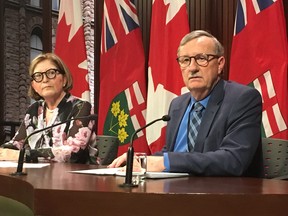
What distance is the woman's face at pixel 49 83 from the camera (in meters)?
3.13

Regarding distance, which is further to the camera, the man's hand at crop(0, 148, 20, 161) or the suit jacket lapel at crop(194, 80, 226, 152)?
the man's hand at crop(0, 148, 20, 161)

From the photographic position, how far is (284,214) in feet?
4.31

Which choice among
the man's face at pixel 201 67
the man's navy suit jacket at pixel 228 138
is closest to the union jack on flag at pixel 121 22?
the man's face at pixel 201 67

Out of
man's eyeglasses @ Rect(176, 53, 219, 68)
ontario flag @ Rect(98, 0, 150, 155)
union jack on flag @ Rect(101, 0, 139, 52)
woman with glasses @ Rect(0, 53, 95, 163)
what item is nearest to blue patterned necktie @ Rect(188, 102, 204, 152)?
man's eyeglasses @ Rect(176, 53, 219, 68)

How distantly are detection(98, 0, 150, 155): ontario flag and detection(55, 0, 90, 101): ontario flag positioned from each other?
308 mm

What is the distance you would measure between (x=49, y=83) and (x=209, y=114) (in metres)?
1.26

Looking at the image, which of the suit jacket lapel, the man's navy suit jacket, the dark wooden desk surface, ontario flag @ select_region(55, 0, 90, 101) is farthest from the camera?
ontario flag @ select_region(55, 0, 90, 101)

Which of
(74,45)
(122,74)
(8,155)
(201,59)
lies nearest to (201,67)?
(201,59)

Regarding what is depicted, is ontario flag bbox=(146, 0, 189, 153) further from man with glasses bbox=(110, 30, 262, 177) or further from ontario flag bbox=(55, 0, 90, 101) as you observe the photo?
man with glasses bbox=(110, 30, 262, 177)

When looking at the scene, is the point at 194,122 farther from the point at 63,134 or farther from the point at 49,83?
the point at 49,83

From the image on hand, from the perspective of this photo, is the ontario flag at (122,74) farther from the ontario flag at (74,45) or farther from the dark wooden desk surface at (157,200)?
the dark wooden desk surface at (157,200)

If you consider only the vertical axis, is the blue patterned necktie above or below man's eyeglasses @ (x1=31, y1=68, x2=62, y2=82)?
→ below

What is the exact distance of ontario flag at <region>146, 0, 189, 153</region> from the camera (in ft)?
12.8

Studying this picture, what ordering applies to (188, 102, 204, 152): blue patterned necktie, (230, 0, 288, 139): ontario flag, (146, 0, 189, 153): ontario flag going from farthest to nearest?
1. (146, 0, 189, 153): ontario flag
2. (230, 0, 288, 139): ontario flag
3. (188, 102, 204, 152): blue patterned necktie
